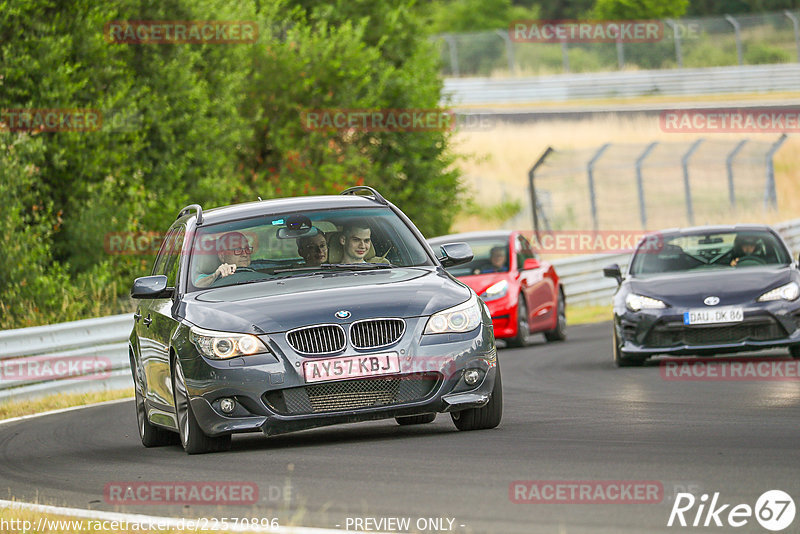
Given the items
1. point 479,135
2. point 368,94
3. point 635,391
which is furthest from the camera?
point 479,135

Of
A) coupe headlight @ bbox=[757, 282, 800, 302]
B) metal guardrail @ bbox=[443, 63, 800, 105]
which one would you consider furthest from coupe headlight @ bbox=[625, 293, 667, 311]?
metal guardrail @ bbox=[443, 63, 800, 105]

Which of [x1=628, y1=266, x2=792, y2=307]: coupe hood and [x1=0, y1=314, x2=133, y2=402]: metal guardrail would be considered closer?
[x1=628, y1=266, x2=792, y2=307]: coupe hood

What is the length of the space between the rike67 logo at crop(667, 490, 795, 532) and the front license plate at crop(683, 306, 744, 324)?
7.88 meters

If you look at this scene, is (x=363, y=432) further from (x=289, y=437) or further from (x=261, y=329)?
(x=261, y=329)

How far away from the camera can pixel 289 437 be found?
33.7 ft

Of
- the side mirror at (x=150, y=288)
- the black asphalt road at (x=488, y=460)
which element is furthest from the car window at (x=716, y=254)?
the side mirror at (x=150, y=288)

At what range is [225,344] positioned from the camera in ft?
29.9

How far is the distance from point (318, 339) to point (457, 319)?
871 millimetres

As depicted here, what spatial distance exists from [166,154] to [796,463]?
20048 millimetres

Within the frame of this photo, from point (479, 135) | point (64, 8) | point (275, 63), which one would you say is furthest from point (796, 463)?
point (479, 135)

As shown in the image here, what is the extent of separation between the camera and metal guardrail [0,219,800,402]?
50.7 feet

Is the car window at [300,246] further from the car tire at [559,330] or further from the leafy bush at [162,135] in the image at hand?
the car tire at [559,330]

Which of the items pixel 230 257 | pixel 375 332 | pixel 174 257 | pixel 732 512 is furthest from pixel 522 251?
pixel 732 512

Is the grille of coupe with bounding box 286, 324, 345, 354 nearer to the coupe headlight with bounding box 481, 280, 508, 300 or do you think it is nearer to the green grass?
the green grass
